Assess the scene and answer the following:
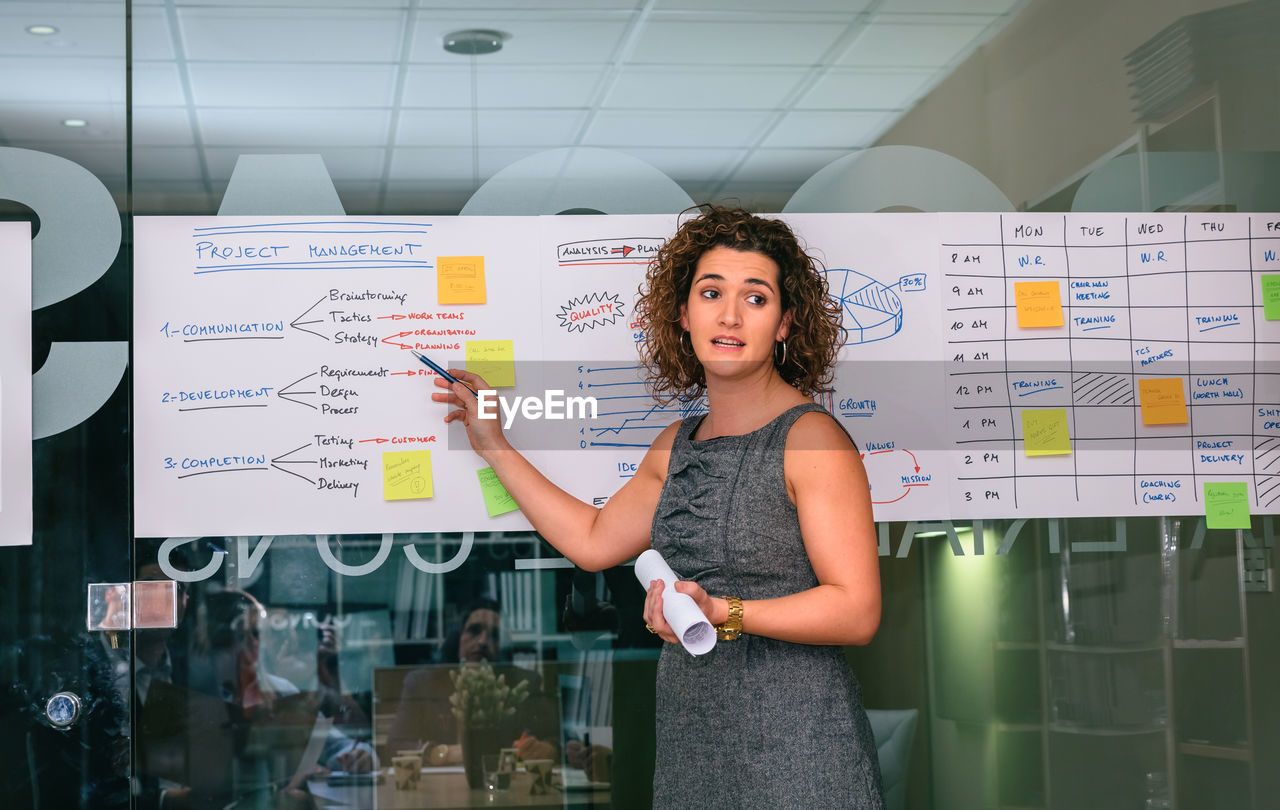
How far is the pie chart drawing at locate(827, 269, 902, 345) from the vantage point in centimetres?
249

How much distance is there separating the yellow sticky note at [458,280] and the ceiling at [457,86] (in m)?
0.11

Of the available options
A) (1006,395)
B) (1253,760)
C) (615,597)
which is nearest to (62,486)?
(615,597)

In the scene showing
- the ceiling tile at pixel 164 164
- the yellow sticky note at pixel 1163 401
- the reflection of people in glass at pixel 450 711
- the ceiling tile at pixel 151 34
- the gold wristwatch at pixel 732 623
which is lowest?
the reflection of people in glass at pixel 450 711

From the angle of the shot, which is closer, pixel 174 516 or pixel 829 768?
pixel 829 768

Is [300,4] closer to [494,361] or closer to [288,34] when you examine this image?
[288,34]

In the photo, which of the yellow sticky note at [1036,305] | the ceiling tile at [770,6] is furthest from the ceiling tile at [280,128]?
the yellow sticky note at [1036,305]

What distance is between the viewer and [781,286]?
210 centimetres

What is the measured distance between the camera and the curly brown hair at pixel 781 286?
6.87ft

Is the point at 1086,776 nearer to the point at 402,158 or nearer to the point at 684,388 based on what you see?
the point at 684,388

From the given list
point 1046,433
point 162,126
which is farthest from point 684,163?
point 162,126

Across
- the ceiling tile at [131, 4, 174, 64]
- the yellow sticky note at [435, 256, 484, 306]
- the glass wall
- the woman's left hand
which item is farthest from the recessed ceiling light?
the woman's left hand

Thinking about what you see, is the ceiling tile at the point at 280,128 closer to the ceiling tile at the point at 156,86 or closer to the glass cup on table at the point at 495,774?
the ceiling tile at the point at 156,86

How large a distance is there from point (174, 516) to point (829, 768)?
1.33 metres

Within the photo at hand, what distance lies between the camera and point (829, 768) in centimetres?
182
